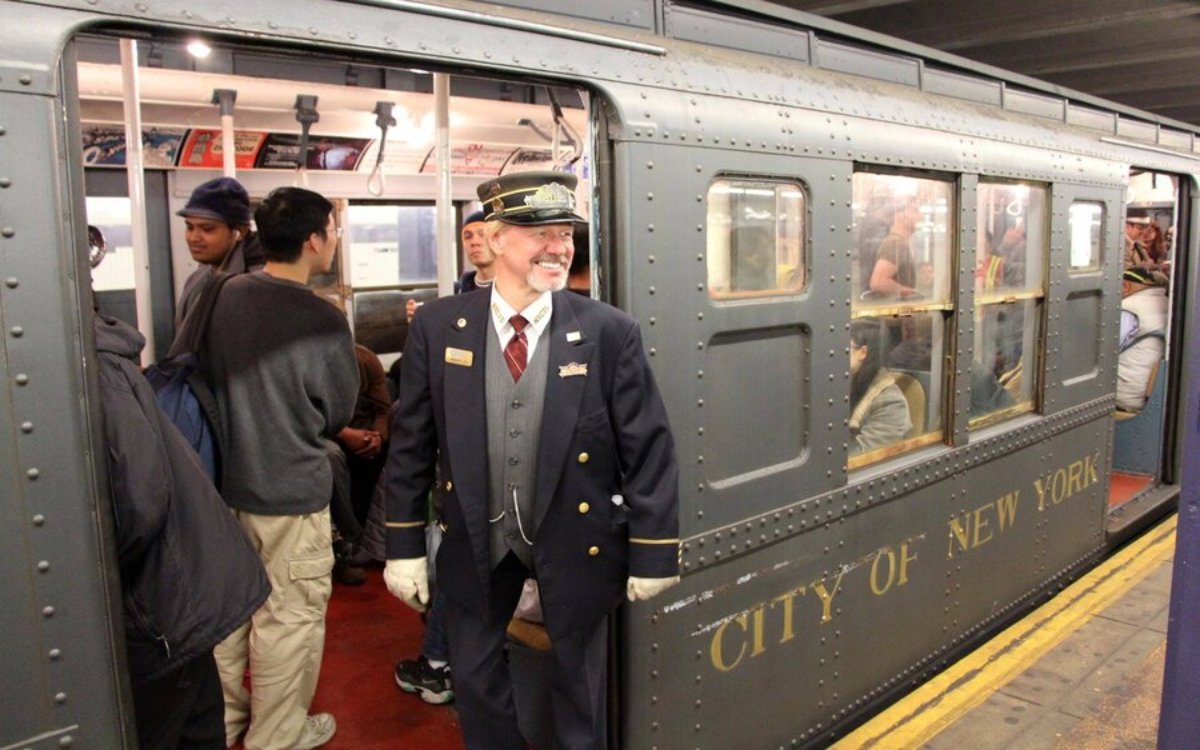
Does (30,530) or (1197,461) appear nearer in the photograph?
(30,530)

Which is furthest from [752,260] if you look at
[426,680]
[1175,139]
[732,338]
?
[1175,139]

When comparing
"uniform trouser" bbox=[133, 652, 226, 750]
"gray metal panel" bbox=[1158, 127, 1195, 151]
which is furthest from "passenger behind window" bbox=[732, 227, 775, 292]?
"gray metal panel" bbox=[1158, 127, 1195, 151]

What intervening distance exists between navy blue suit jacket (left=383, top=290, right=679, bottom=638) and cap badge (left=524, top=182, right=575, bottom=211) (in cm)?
24

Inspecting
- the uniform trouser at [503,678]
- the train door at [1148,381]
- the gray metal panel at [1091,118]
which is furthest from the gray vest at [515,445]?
the train door at [1148,381]

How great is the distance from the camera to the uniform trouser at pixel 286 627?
326 cm

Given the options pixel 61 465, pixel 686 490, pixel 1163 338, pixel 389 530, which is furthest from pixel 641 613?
pixel 1163 338

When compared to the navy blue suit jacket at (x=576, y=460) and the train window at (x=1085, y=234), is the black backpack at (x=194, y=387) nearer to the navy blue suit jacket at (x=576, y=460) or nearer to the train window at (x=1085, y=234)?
the navy blue suit jacket at (x=576, y=460)

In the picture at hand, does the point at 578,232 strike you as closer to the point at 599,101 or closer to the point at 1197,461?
the point at 599,101

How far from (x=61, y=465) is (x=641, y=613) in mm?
1621

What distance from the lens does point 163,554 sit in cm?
206

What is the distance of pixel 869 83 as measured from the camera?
354 cm

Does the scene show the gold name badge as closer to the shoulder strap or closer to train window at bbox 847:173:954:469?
the shoulder strap

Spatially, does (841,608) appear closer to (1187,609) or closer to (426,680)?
(1187,609)

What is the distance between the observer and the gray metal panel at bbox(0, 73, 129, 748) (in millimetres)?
1612
